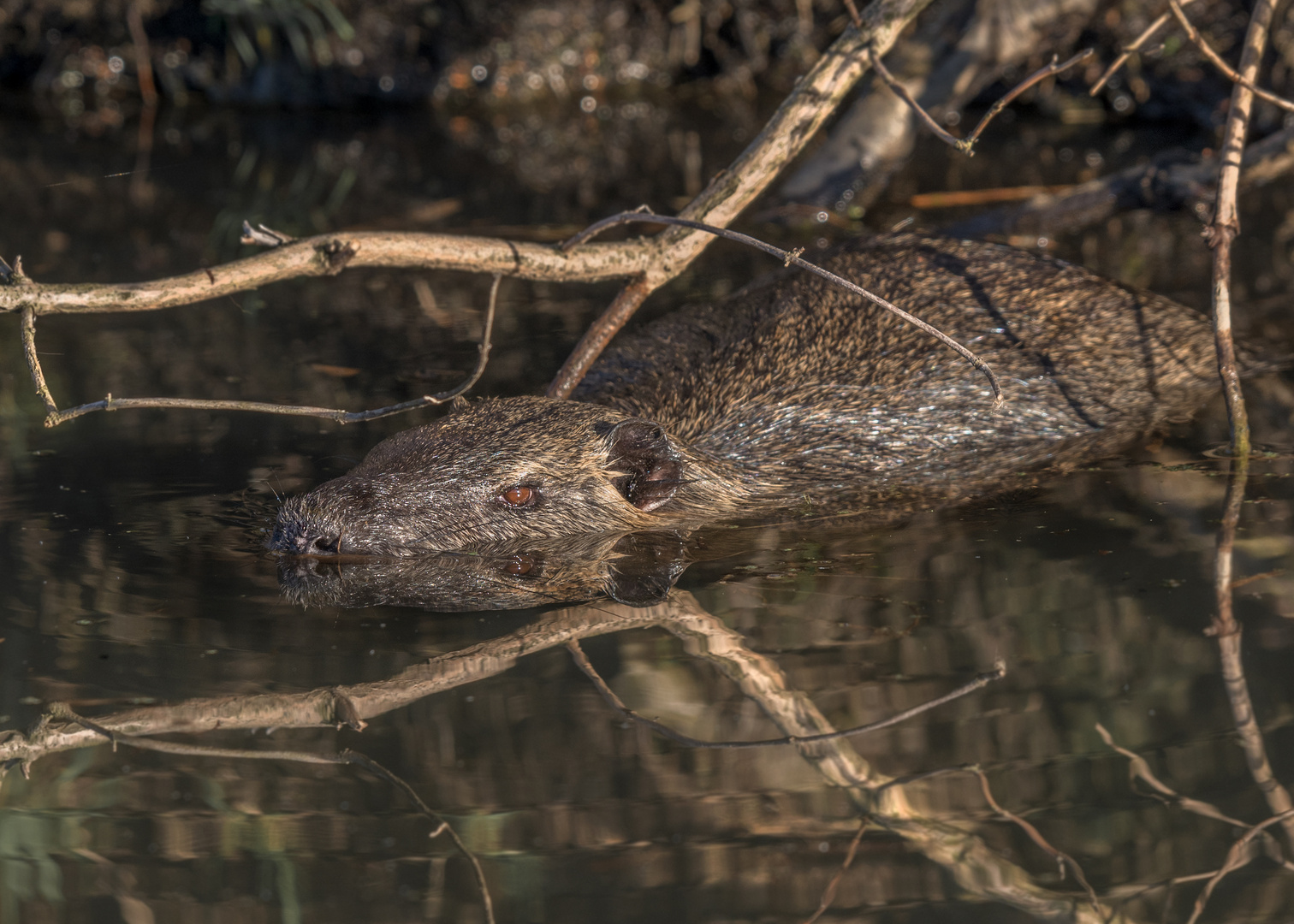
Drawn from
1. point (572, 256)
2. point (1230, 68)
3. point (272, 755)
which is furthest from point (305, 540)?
point (1230, 68)

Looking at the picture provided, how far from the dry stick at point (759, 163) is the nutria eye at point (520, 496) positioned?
1.97 ft

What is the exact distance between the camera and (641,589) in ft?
14.4

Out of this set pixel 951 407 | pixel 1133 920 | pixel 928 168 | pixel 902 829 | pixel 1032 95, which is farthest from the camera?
pixel 1032 95

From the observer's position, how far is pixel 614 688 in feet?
12.0

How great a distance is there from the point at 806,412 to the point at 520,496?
1.24 m

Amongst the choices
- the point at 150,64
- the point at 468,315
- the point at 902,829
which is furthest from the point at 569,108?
the point at 902,829

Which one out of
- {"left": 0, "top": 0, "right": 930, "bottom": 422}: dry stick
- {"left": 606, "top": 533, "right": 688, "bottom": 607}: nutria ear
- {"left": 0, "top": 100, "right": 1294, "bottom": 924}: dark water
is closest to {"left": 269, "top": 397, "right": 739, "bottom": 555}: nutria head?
{"left": 606, "top": 533, "right": 688, "bottom": 607}: nutria ear

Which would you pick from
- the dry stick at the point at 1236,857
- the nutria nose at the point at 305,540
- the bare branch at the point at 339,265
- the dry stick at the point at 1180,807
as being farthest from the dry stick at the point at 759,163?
the dry stick at the point at 1236,857

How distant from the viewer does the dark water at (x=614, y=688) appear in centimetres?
292

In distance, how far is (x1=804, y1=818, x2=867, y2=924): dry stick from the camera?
9.15 feet

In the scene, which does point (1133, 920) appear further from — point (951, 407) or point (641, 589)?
point (951, 407)

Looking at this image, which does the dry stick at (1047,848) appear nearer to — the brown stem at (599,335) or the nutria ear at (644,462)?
the nutria ear at (644,462)

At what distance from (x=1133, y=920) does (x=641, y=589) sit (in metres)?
1.95

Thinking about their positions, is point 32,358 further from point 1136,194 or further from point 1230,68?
point 1136,194
